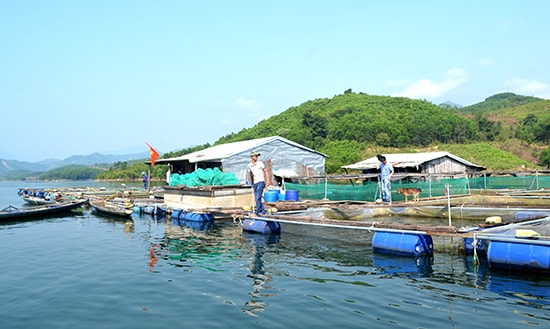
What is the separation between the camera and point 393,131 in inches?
3066

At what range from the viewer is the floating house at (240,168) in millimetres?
24234

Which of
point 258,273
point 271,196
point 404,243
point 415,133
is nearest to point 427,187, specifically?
point 271,196

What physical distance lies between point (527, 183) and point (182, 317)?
939 inches

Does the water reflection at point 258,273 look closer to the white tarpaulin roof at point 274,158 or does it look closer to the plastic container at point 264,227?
the plastic container at point 264,227

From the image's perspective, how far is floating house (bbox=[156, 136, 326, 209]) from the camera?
24234mm

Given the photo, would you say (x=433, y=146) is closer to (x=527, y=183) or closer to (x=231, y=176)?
(x=527, y=183)

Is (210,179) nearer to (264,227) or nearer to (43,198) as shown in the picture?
(264,227)

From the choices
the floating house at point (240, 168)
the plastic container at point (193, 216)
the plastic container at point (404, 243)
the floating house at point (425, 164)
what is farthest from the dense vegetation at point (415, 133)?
the plastic container at point (404, 243)

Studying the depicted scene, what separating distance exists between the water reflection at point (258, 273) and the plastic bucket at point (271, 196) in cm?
557

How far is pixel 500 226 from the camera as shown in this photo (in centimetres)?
1222

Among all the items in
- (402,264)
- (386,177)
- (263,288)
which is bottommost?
(263,288)

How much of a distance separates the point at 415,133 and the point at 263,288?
246 feet

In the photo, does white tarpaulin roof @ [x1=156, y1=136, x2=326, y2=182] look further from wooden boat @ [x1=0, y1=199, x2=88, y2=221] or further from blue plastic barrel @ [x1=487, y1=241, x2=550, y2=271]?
blue plastic barrel @ [x1=487, y1=241, x2=550, y2=271]

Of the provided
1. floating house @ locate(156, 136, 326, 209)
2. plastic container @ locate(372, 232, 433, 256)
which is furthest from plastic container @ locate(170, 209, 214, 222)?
plastic container @ locate(372, 232, 433, 256)
